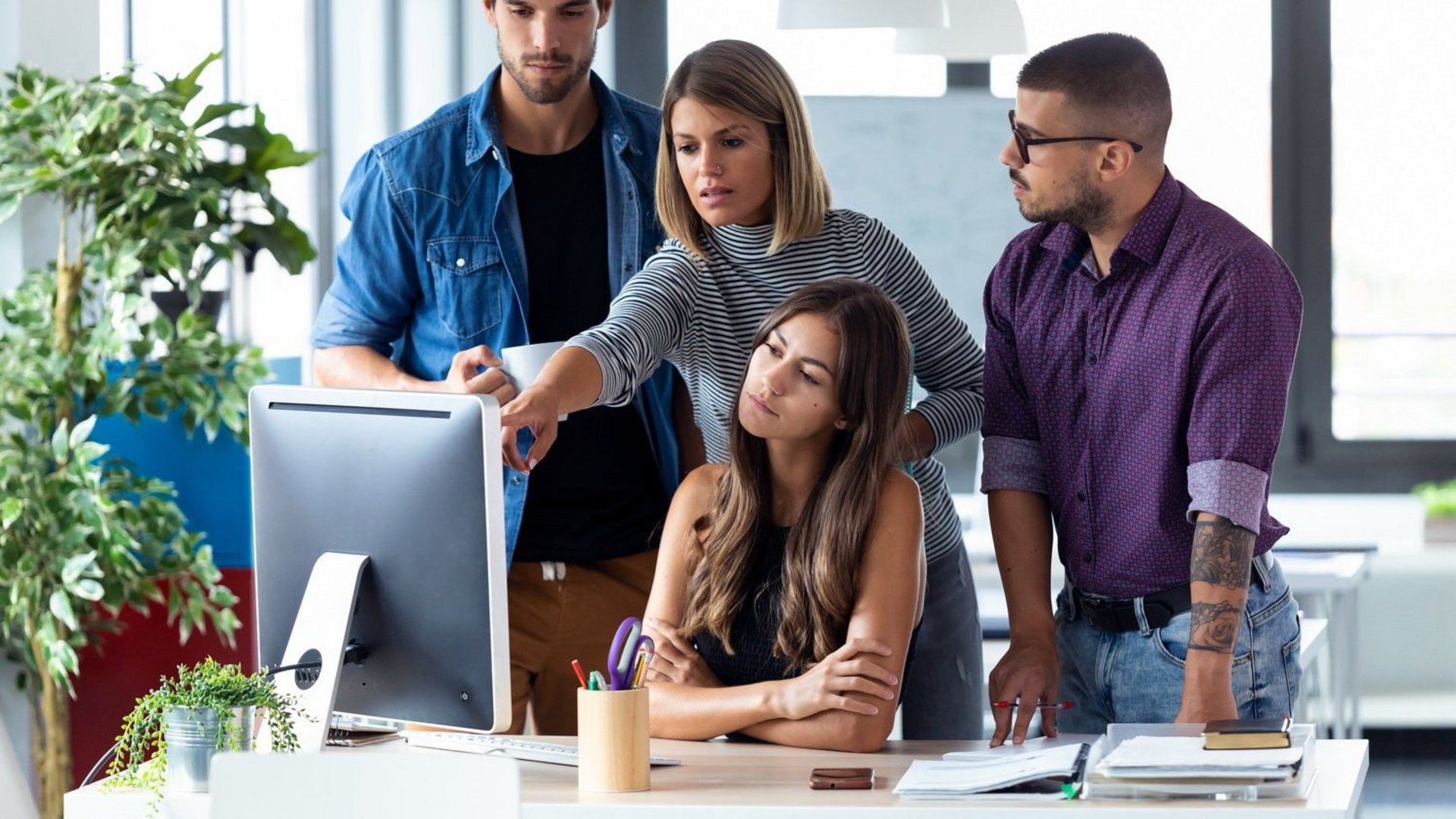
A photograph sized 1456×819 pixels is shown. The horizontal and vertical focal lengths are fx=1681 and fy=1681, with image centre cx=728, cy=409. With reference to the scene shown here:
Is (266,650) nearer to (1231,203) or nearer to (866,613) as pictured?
(866,613)

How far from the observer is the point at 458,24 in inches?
201

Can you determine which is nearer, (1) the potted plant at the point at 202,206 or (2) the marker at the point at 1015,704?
(2) the marker at the point at 1015,704

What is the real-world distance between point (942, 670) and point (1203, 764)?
78 cm

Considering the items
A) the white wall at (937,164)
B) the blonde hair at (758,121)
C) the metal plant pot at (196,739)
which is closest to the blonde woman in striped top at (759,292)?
the blonde hair at (758,121)

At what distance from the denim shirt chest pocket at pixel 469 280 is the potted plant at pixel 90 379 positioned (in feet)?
2.68

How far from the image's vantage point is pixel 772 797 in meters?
1.75

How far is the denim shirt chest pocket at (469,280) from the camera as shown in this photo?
256cm

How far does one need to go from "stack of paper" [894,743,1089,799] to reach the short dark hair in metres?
0.81

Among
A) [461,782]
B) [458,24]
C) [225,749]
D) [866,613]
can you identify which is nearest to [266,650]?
[225,749]

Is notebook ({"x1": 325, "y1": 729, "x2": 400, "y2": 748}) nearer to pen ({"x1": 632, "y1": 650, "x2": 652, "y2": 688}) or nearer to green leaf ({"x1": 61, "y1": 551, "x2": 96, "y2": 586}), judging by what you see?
pen ({"x1": 632, "y1": 650, "x2": 652, "y2": 688})

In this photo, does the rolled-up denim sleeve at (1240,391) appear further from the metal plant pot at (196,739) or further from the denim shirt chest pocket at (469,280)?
the metal plant pot at (196,739)

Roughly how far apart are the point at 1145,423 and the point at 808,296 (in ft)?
1.54

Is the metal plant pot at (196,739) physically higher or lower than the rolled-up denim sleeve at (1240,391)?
lower

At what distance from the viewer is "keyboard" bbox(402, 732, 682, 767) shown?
6.45 feet
